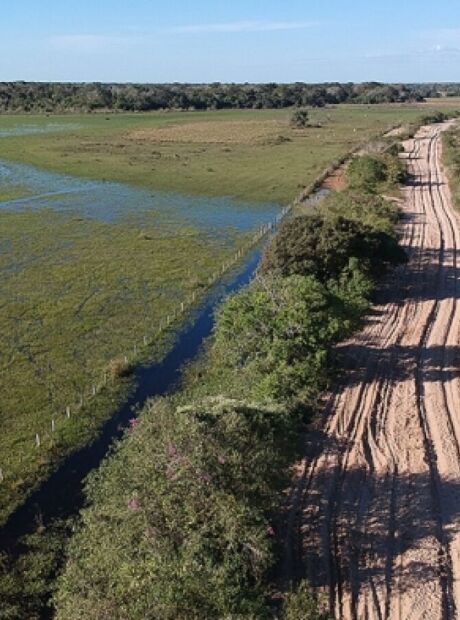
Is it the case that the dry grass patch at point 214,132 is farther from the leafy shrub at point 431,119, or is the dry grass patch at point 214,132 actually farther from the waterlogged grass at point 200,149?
the leafy shrub at point 431,119

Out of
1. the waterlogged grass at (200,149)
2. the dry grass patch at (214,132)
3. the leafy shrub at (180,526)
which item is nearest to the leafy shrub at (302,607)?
the leafy shrub at (180,526)

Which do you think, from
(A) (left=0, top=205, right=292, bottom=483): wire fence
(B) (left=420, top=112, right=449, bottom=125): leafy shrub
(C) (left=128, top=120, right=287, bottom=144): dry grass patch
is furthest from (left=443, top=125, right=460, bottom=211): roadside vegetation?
(C) (left=128, top=120, right=287, bottom=144): dry grass patch

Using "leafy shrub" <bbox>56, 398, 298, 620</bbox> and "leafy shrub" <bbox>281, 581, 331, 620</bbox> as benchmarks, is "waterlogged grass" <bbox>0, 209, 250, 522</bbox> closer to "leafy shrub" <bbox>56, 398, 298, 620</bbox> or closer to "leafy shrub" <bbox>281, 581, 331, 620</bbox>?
"leafy shrub" <bbox>56, 398, 298, 620</bbox>

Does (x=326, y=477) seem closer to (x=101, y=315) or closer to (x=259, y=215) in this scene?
(x=101, y=315)

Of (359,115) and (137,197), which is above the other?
(359,115)

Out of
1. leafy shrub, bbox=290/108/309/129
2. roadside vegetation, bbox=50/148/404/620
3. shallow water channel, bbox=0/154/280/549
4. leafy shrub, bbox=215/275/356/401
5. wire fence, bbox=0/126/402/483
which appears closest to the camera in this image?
roadside vegetation, bbox=50/148/404/620

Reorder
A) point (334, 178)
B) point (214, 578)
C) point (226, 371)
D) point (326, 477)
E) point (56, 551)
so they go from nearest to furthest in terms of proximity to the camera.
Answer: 1. point (214, 578)
2. point (56, 551)
3. point (326, 477)
4. point (226, 371)
5. point (334, 178)

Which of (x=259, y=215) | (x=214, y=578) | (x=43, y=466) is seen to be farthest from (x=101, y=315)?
(x=259, y=215)
